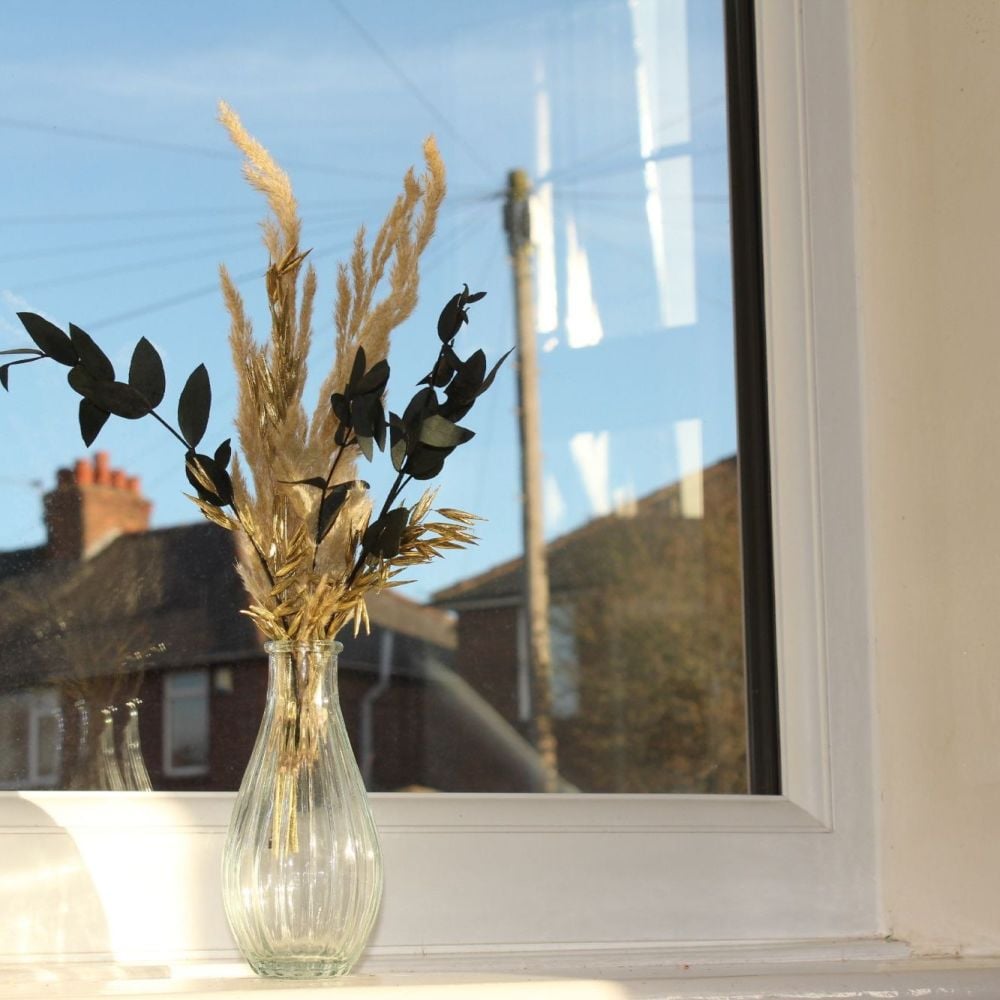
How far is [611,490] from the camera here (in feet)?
5.38

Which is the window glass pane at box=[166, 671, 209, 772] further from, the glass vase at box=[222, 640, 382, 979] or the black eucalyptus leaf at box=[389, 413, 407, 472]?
the black eucalyptus leaf at box=[389, 413, 407, 472]

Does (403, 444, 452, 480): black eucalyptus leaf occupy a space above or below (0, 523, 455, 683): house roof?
above

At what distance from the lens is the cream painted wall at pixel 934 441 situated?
1.15m

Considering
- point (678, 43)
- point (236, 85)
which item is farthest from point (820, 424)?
point (236, 85)

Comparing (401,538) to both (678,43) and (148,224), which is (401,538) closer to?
(148,224)

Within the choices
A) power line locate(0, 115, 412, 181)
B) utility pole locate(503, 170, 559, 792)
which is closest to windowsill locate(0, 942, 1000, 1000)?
utility pole locate(503, 170, 559, 792)

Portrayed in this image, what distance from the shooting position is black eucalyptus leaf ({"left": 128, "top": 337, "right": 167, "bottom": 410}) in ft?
3.05

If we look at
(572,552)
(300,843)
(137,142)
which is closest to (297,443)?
(300,843)

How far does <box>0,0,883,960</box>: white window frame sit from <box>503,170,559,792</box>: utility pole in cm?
36

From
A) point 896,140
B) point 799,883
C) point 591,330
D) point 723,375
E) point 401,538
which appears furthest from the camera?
point 591,330

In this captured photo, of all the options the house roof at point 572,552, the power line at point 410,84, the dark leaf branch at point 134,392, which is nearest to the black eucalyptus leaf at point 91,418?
the dark leaf branch at point 134,392

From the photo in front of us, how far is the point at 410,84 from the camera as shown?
1416 millimetres

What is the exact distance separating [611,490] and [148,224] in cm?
67

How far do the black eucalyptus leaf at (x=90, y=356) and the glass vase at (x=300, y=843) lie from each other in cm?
23
